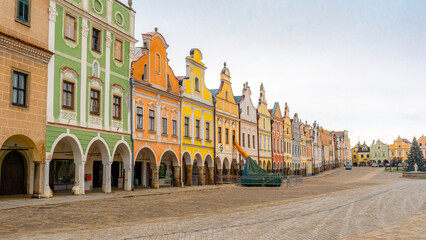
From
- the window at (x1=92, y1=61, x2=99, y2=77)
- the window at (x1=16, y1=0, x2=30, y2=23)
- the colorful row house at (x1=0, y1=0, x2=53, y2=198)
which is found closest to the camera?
the colorful row house at (x1=0, y1=0, x2=53, y2=198)

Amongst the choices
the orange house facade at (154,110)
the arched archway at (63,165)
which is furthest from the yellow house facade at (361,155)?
the arched archway at (63,165)

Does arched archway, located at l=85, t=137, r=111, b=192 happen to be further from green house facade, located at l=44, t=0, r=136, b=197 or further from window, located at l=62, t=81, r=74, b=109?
window, located at l=62, t=81, r=74, b=109

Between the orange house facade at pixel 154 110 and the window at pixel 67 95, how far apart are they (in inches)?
233

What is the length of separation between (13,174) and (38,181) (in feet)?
9.06

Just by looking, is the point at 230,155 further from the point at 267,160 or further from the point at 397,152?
the point at 397,152

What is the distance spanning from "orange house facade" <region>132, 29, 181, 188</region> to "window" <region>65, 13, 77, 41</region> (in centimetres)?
593

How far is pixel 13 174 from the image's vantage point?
72.0 feet

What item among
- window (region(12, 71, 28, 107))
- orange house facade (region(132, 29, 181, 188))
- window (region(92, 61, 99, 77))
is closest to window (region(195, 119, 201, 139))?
orange house facade (region(132, 29, 181, 188))

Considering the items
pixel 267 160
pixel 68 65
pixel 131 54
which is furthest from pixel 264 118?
pixel 68 65

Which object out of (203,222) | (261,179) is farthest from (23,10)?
(261,179)

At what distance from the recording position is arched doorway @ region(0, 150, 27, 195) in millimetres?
21469

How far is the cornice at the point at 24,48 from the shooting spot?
18.5m

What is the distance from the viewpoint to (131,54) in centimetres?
2809

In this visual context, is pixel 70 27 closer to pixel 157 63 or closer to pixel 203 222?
pixel 157 63
